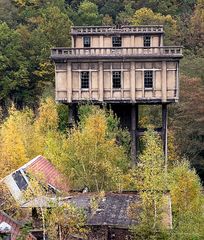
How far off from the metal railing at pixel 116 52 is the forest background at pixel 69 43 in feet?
15.9

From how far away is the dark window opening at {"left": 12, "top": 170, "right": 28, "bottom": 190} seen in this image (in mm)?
20609

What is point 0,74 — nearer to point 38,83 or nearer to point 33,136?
point 38,83

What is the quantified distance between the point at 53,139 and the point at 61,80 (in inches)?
221

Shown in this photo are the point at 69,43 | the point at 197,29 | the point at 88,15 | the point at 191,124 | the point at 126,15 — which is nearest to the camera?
the point at 191,124

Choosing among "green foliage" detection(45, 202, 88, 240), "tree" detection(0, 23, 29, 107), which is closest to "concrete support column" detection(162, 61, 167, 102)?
"green foliage" detection(45, 202, 88, 240)

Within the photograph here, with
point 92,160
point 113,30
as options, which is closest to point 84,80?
point 113,30

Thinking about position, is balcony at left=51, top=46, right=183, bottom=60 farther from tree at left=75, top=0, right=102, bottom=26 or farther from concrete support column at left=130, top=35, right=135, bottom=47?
tree at left=75, top=0, right=102, bottom=26

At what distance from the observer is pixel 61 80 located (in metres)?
33.4

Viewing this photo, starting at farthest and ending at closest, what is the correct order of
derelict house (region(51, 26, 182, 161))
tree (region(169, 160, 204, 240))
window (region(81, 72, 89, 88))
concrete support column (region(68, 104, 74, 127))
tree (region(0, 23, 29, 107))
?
tree (region(0, 23, 29, 107)) → concrete support column (region(68, 104, 74, 127)) → window (region(81, 72, 89, 88)) → derelict house (region(51, 26, 182, 161)) → tree (region(169, 160, 204, 240))

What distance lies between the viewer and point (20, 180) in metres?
21.1

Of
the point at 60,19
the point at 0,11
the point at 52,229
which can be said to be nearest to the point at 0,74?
the point at 60,19

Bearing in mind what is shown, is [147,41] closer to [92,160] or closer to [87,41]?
[87,41]

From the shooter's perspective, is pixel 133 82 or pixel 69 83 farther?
pixel 69 83

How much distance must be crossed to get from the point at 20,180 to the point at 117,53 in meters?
13.6
